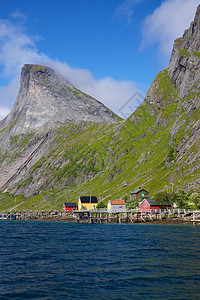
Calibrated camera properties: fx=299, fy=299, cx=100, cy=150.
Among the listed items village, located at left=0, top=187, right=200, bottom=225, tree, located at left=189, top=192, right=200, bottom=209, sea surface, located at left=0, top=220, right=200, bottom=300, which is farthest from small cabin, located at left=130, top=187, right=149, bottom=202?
sea surface, located at left=0, top=220, right=200, bottom=300

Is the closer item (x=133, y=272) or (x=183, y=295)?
(x=183, y=295)

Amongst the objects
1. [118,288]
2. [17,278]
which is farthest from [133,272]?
[17,278]

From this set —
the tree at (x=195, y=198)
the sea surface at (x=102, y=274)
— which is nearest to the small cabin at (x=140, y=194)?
the tree at (x=195, y=198)

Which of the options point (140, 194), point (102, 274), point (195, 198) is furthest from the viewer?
point (140, 194)

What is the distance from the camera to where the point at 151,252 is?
44219 millimetres

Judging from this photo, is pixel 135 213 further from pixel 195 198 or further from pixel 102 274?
pixel 102 274

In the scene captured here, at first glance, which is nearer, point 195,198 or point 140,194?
point 195,198

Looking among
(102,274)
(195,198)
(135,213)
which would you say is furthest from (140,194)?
(102,274)

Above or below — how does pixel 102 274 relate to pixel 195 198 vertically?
below

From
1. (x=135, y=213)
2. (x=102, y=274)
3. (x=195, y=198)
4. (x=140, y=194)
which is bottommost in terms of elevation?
(x=102, y=274)

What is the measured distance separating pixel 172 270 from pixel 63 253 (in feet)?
62.6

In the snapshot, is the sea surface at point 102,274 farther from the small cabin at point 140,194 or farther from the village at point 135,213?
the small cabin at point 140,194

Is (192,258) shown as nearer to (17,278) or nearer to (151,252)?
(151,252)

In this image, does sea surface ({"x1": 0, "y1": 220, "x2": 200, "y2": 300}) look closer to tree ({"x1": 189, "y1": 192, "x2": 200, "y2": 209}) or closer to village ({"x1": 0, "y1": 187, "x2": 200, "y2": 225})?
village ({"x1": 0, "y1": 187, "x2": 200, "y2": 225})
